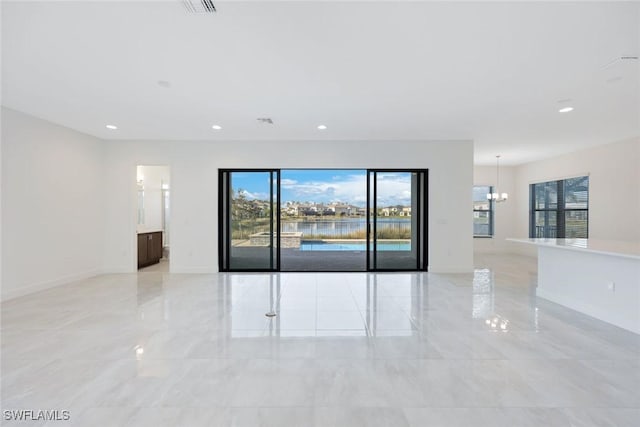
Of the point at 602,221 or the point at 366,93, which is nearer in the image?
the point at 366,93

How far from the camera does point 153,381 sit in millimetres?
2262

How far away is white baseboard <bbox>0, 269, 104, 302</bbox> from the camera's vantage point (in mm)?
4345

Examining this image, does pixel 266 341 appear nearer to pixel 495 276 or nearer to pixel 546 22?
pixel 546 22

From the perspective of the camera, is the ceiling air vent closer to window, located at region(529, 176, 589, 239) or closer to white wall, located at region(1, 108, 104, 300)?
white wall, located at region(1, 108, 104, 300)

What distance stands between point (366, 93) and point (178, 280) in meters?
4.73

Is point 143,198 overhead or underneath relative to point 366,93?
underneath

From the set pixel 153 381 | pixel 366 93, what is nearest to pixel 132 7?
pixel 366 93

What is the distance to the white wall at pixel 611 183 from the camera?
237 inches

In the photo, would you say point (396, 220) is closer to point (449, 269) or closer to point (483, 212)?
point (449, 269)

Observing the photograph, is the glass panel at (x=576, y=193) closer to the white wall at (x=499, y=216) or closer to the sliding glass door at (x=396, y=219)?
the white wall at (x=499, y=216)

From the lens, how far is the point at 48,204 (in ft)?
16.4

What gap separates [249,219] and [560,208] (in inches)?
335

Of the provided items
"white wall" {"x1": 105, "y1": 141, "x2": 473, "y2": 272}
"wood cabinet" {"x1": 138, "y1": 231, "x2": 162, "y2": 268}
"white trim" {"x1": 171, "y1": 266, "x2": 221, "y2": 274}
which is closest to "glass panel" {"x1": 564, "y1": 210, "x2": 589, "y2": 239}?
"white wall" {"x1": 105, "y1": 141, "x2": 473, "y2": 272}

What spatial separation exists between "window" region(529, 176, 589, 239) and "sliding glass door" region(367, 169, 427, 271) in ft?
14.8
